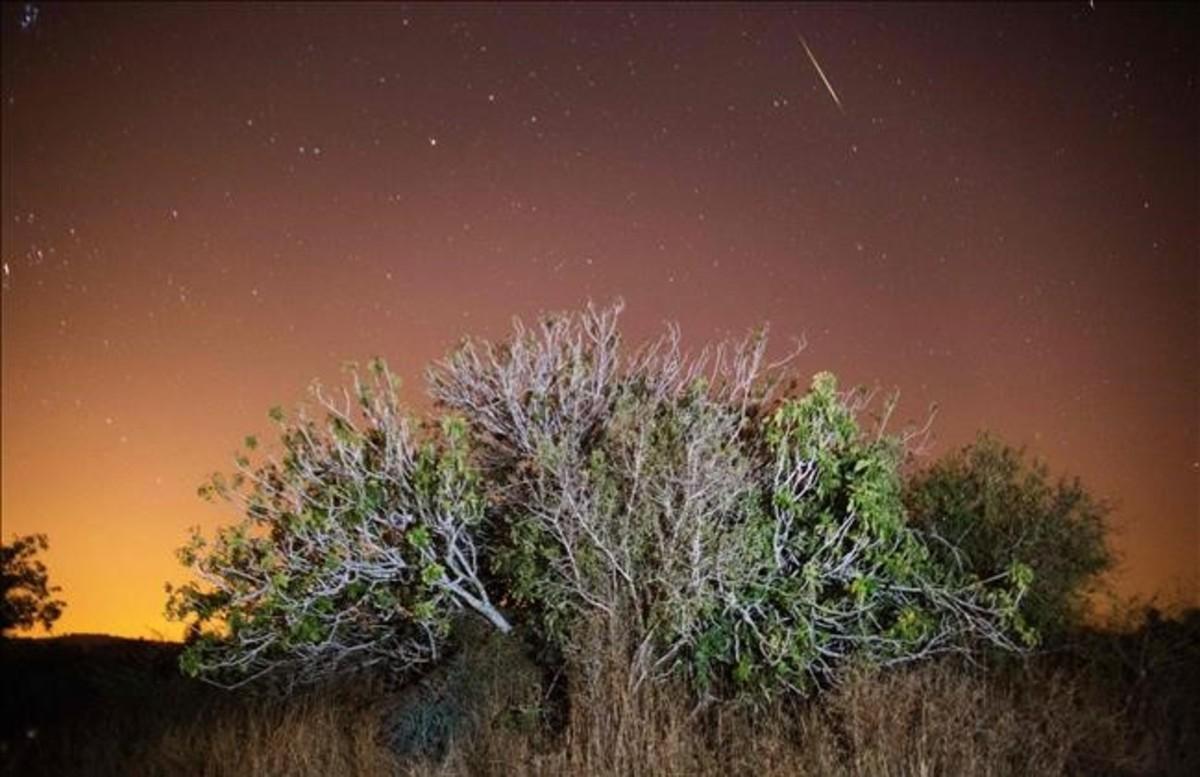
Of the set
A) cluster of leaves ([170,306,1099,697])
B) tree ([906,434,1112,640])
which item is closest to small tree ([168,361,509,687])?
cluster of leaves ([170,306,1099,697])

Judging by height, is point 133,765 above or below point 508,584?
below

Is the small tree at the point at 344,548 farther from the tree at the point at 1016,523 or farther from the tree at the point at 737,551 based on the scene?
the tree at the point at 1016,523

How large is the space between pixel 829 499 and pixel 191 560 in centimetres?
684

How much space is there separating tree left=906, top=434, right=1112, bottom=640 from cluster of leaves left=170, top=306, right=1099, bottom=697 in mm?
856

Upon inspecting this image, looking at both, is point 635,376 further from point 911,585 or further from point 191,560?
point 191,560

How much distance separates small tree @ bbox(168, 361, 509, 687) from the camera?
1139 centimetres

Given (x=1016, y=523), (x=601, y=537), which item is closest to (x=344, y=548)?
(x=601, y=537)

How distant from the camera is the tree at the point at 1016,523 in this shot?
43.6ft

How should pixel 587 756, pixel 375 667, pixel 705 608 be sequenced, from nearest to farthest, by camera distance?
pixel 587 756 → pixel 705 608 → pixel 375 667

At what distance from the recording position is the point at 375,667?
1301cm

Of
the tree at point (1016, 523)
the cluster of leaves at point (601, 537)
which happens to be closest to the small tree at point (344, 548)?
the cluster of leaves at point (601, 537)

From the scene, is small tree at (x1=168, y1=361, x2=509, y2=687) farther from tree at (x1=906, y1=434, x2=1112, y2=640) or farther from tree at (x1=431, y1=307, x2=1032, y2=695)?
tree at (x1=906, y1=434, x2=1112, y2=640)

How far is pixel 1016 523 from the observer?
1421cm

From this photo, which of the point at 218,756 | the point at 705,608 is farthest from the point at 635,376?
the point at 218,756
